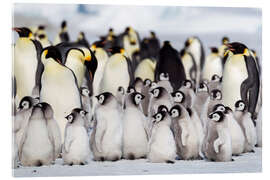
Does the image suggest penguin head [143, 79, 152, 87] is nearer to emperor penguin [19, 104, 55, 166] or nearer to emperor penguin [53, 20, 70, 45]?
emperor penguin [53, 20, 70, 45]

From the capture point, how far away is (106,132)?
4590 millimetres

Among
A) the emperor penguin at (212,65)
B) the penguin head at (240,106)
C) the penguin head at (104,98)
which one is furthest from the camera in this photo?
the emperor penguin at (212,65)

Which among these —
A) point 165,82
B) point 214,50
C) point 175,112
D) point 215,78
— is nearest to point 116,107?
point 175,112

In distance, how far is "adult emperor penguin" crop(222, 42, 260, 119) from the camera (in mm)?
5270

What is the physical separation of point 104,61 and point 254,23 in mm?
1393

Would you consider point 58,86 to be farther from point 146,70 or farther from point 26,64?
point 146,70

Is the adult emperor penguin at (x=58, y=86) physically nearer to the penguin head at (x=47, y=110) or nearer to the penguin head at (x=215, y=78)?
the penguin head at (x=47, y=110)

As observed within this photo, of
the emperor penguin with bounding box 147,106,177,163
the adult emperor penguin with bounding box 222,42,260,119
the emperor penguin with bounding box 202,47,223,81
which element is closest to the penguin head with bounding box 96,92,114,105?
the emperor penguin with bounding box 147,106,177,163

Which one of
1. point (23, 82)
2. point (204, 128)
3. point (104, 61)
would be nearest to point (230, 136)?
point (204, 128)

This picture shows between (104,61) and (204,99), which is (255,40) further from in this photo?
(104,61)

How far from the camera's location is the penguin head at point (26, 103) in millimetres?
4516

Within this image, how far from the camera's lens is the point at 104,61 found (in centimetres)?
540

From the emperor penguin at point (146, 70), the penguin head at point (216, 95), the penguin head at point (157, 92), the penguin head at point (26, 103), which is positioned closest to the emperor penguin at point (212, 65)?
the penguin head at point (216, 95)

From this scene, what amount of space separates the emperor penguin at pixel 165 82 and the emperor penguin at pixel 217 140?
2.47ft
